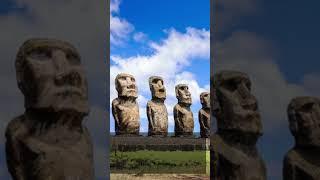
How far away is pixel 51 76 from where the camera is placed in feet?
19.6

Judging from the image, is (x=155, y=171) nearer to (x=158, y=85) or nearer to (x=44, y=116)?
(x=158, y=85)

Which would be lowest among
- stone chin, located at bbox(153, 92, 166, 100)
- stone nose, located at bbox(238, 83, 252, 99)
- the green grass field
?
the green grass field

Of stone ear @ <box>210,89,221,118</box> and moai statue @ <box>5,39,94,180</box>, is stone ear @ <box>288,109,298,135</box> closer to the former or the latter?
stone ear @ <box>210,89,221,118</box>

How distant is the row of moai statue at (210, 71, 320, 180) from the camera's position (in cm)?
777

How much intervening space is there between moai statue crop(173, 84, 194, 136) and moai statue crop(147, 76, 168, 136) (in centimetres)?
94

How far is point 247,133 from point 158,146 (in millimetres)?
12434

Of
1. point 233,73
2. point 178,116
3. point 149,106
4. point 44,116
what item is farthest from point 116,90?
point 44,116

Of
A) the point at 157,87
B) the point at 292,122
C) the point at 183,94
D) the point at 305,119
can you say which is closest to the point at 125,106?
the point at 157,87

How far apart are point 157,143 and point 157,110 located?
1.43 meters

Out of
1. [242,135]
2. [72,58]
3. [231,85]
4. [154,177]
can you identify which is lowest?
[154,177]

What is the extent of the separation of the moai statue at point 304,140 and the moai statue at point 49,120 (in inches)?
141

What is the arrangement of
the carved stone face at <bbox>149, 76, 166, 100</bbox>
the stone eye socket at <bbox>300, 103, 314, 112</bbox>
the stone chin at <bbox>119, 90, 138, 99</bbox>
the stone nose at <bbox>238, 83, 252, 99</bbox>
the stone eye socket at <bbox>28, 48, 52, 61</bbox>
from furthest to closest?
the carved stone face at <bbox>149, 76, 166, 100</bbox> → the stone chin at <bbox>119, 90, 138, 99</bbox> → the stone eye socket at <bbox>300, 103, 314, 112</bbox> → the stone nose at <bbox>238, 83, 252, 99</bbox> → the stone eye socket at <bbox>28, 48, 52, 61</bbox>

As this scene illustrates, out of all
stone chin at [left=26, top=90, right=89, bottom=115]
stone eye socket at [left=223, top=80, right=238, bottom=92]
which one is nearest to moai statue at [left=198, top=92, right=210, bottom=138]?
stone eye socket at [left=223, top=80, right=238, bottom=92]

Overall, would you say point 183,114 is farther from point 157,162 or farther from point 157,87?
point 157,162
